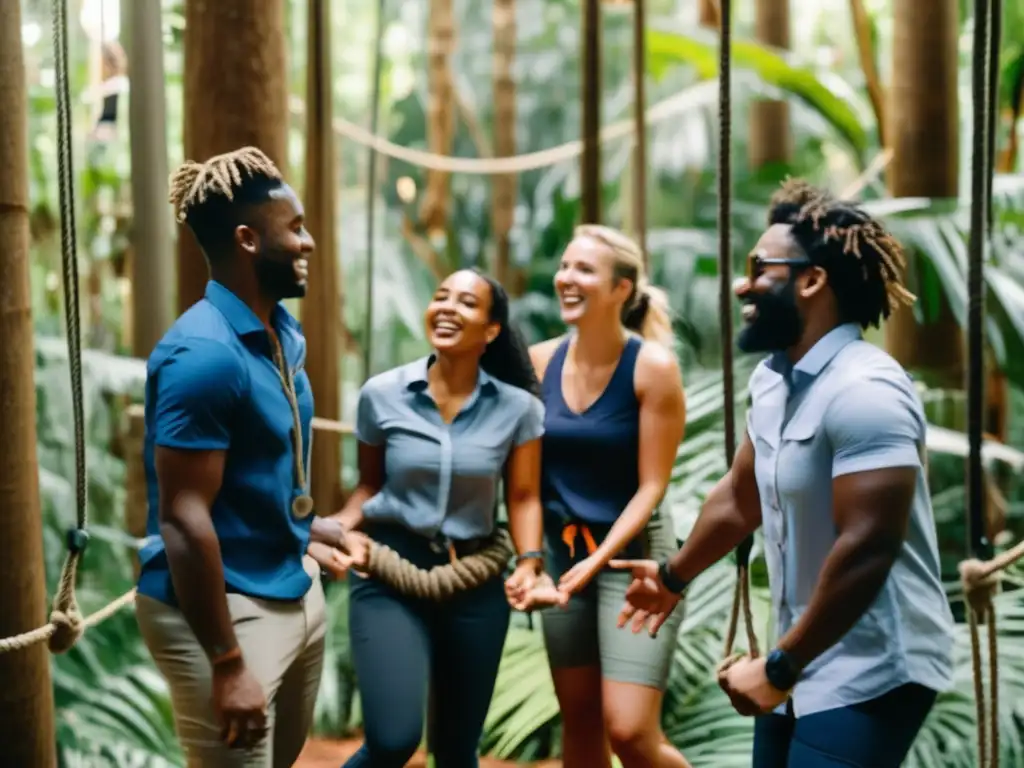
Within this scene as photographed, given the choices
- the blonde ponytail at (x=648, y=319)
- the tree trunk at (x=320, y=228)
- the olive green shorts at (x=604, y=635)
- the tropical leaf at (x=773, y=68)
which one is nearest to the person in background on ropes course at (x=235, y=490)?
the olive green shorts at (x=604, y=635)

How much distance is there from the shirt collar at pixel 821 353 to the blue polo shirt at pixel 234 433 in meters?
0.75

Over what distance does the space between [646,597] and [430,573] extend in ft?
1.26

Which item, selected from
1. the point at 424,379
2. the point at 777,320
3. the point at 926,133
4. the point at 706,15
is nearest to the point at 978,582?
the point at 777,320

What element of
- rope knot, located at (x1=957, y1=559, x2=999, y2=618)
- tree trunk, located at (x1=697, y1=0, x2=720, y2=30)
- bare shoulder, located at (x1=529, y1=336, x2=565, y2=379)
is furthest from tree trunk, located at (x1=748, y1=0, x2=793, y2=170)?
rope knot, located at (x1=957, y1=559, x2=999, y2=618)

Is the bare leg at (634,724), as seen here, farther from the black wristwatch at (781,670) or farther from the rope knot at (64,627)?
the rope knot at (64,627)

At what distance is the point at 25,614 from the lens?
2449 millimetres

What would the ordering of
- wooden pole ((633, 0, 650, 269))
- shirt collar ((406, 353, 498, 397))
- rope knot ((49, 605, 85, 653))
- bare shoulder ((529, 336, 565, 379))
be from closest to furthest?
rope knot ((49, 605, 85, 653))
shirt collar ((406, 353, 498, 397))
bare shoulder ((529, 336, 565, 379))
wooden pole ((633, 0, 650, 269))

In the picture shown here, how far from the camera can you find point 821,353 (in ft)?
6.12

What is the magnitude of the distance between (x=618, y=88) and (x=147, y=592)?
5833 millimetres

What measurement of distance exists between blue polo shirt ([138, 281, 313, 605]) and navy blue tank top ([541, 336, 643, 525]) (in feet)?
2.21

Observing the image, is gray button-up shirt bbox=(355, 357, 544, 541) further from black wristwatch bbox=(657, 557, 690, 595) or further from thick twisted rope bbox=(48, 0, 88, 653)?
thick twisted rope bbox=(48, 0, 88, 653)

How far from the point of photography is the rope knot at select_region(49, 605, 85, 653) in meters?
2.21

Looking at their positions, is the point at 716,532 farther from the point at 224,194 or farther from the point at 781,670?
the point at 224,194

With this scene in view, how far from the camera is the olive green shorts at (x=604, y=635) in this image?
8.05 feet
